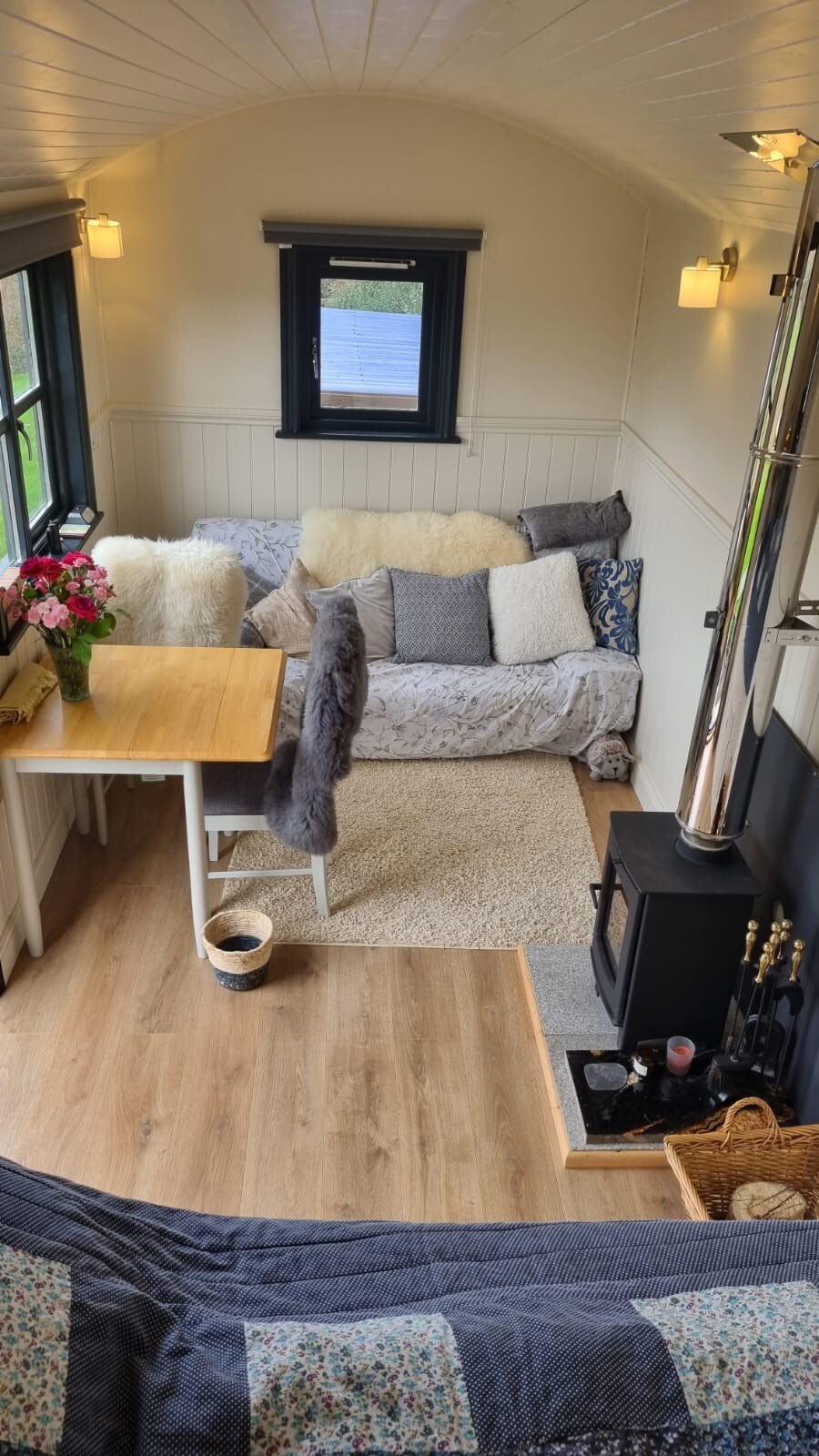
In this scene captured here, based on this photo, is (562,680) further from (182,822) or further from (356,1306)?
(356,1306)

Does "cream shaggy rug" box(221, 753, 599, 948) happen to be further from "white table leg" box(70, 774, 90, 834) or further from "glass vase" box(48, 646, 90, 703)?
"glass vase" box(48, 646, 90, 703)

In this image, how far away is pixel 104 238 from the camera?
3881 millimetres

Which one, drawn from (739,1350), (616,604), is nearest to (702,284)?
(616,604)

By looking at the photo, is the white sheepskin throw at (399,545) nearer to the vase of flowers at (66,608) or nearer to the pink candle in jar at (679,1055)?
the vase of flowers at (66,608)

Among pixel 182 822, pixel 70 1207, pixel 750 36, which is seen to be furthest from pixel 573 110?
pixel 70 1207

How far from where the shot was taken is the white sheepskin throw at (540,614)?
14.0 ft

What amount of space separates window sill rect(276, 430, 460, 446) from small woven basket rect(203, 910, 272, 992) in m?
2.42

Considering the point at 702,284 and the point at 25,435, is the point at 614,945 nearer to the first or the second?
the point at 702,284

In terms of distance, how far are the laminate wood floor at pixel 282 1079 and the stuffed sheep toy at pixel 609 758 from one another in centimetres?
120

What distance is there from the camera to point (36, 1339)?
3.55 feet

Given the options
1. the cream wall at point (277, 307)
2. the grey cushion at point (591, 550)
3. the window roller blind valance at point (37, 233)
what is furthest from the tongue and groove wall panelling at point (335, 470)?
the window roller blind valance at point (37, 233)

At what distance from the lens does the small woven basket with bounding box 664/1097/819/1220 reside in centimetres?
227

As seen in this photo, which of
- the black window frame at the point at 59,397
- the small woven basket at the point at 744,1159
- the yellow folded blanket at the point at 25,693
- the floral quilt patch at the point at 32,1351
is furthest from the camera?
the black window frame at the point at 59,397

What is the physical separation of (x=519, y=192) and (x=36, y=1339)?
442 centimetres
